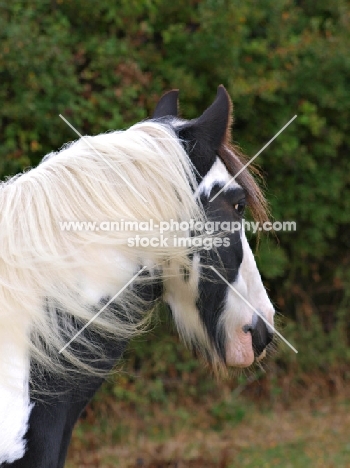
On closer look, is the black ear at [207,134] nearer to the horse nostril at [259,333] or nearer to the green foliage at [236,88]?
the horse nostril at [259,333]

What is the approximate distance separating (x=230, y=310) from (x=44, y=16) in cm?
319

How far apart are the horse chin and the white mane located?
36cm

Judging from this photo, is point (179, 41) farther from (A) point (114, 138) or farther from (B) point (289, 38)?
(A) point (114, 138)

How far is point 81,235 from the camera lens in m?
1.89

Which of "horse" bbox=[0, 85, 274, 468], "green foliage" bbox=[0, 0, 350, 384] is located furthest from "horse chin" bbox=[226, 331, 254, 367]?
"green foliage" bbox=[0, 0, 350, 384]

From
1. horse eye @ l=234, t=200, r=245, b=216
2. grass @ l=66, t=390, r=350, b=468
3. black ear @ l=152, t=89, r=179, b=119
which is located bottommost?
grass @ l=66, t=390, r=350, b=468

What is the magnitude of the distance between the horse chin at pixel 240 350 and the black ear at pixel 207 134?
0.57 meters

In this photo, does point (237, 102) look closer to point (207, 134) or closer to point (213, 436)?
point (213, 436)

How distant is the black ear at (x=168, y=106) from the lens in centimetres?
242

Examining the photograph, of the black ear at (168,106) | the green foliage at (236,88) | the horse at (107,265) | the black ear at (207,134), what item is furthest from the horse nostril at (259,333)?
the green foliage at (236,88)

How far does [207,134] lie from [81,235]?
540 millimetres

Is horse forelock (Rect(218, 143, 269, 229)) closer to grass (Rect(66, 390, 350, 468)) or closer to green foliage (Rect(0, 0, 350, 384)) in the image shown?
green foliage (Rect(0, 0, 350, 384))

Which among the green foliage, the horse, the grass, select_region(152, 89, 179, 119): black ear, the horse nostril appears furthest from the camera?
the grass

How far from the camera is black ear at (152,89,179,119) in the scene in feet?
7.93
